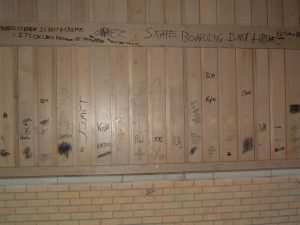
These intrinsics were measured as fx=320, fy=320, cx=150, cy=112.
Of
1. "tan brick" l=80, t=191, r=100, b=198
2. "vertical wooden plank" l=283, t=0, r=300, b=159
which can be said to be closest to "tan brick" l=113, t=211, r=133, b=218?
"tan brick" l=80, t=191, r=100, b=198

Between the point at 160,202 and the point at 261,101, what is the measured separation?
2013 mm

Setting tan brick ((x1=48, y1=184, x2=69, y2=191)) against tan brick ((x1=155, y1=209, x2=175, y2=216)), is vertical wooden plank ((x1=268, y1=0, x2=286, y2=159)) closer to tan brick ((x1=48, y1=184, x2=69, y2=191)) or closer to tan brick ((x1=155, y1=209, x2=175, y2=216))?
tan brick ((x1=155, y1=209, x2=175, y2=216))

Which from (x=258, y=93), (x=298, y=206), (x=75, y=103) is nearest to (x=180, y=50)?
(x=258, y=93)

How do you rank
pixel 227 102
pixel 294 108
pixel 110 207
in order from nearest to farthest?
pixel 110 207, pixel 227 102, pixel 294 108

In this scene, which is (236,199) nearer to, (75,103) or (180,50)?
(180,50)

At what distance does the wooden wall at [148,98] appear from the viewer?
14.0ft

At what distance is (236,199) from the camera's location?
450 cm

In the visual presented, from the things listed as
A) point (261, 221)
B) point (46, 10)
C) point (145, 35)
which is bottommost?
point (261, 221)

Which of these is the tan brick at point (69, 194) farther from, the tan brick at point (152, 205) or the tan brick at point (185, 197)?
the tan brick at point (185, 197)

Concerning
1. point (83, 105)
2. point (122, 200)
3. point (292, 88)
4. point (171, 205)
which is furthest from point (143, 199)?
point (292, 88)

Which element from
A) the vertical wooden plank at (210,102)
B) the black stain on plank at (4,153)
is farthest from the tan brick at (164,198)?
the black stain on plank at (4,153)

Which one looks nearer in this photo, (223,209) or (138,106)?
(138,106)

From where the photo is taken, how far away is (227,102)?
14.8ft

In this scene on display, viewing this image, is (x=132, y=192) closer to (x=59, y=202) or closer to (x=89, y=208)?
(x=89, y=208)
